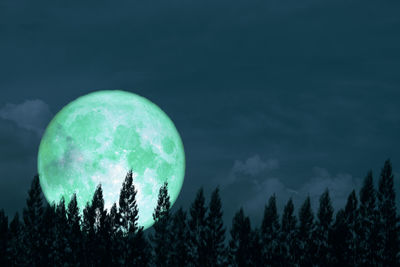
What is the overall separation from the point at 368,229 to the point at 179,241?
59.9ft

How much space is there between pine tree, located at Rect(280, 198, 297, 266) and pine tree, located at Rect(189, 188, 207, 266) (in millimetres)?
8947

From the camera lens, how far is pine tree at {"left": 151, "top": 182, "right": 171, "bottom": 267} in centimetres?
4831

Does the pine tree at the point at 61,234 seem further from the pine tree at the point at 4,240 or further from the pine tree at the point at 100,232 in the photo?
the pine tree at the point at 4,240

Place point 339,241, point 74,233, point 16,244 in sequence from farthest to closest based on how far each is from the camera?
point 16,244 < point 74,233 < point 339,241

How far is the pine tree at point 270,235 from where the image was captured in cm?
5428

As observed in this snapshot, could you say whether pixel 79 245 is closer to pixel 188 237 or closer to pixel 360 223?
pixel 188 237

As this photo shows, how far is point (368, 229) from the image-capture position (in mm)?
51062

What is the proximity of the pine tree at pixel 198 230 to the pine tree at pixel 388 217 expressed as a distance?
17.0 metres

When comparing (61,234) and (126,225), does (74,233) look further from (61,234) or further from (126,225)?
(126,225)

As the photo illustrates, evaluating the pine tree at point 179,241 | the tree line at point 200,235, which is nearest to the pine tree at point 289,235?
the tree line at point 200,235

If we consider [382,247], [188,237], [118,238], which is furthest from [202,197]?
[382,247]

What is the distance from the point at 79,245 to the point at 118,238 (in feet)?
15.3

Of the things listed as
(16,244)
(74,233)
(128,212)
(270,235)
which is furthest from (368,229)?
(16,244)

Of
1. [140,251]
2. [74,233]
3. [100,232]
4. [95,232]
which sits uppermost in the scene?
[74,233]
